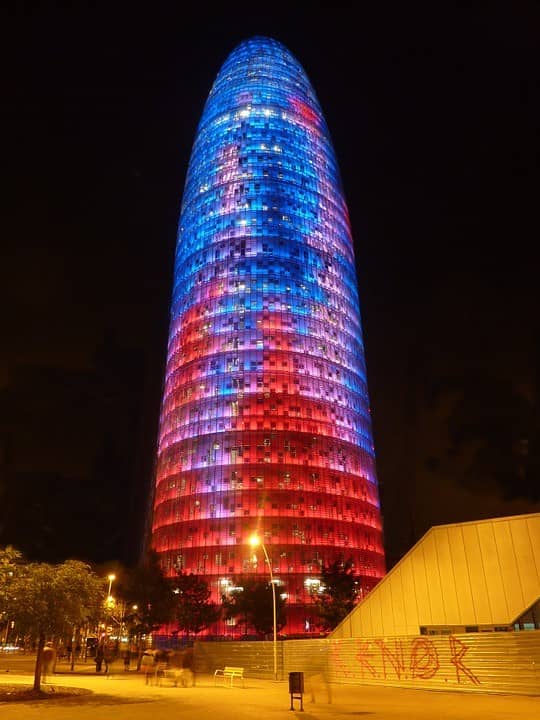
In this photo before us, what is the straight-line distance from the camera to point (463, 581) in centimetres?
2995

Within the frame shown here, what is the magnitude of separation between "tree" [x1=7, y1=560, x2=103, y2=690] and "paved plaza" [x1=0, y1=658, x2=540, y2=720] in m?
3.45

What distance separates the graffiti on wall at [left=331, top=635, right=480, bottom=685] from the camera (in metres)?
25.6

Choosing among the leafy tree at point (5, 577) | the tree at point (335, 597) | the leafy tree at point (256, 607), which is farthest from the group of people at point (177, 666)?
the tree at point (335, 597)

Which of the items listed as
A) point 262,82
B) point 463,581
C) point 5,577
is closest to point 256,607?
point 463,581

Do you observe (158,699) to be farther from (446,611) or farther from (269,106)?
(269,106)

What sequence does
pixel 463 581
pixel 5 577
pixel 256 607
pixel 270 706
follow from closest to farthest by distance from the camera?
pixel 270 706, pixel 5 577, pixel 463 581, pixel 256 607

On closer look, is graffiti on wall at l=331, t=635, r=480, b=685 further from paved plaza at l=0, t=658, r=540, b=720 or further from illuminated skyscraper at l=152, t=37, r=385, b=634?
illuminated skyscraper at l=152, t=37, r=385, b=634

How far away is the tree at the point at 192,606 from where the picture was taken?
2795 inches

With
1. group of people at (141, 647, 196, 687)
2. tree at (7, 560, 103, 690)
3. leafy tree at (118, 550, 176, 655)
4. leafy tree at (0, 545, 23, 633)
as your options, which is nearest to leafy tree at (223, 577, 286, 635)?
leafy tree at (118, 550, 176, 655)

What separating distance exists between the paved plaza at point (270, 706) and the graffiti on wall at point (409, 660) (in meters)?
1.13

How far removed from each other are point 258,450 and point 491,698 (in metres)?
74.9

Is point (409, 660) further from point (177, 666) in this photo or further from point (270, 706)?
point (177, 666)

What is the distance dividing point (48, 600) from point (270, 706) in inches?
465

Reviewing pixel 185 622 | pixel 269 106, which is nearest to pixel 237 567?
pixel 185 622
